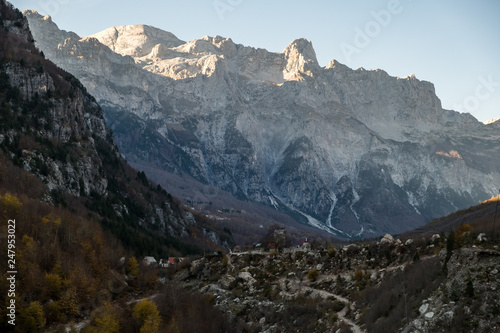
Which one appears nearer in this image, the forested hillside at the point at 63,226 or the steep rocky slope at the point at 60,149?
the forested hillside at the point at 63,226

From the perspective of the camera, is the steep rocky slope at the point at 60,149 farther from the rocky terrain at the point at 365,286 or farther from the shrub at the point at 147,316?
the shrub at the point at 147,316

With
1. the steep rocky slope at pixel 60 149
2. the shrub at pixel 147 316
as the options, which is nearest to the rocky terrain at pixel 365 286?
the shrub at pixel 147 316

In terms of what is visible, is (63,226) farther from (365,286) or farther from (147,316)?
(365,286)

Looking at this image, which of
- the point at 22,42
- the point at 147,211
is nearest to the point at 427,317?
the point at 147,211

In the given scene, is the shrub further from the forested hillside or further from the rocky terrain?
the rocky terrain

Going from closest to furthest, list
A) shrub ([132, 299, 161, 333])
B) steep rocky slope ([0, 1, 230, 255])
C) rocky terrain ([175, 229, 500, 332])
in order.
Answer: rocky terrain ([175, 229, 500, 332]), shrub ([132, 299, 161, 333]), steep rocky slope ([0, 1, 230, 255])

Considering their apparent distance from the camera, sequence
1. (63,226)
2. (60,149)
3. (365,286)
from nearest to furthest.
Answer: (365,286) < (63,226) < (60,149)

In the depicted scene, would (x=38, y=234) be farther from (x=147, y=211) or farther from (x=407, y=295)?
(x=147, y=211)

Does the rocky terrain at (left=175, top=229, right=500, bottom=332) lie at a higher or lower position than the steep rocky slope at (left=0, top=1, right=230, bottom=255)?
lower

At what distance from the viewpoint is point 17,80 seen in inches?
6658

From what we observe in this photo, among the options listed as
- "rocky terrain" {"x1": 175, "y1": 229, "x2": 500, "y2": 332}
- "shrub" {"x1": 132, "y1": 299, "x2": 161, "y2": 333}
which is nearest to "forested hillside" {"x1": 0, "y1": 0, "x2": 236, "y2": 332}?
"shrub" {"x1": 132, "y1": 299, "x2": 161, "y2": 333}

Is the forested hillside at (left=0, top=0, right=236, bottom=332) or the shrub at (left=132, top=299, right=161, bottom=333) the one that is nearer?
the shrub at (left=132, top=299, right=161, bottom=333)

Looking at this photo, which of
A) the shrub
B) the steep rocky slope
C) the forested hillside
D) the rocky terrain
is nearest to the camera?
the rocky terrain

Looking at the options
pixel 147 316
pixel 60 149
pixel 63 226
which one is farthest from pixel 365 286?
pixel 60 149
